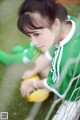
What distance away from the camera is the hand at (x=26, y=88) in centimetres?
123

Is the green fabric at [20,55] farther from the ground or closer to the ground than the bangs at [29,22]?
closer to the ground

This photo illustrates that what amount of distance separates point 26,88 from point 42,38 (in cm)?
16

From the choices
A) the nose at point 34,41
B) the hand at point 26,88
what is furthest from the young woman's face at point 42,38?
the hand at point 26,88

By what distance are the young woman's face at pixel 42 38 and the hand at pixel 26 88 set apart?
0.11 m

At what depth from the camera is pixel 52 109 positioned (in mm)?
1241

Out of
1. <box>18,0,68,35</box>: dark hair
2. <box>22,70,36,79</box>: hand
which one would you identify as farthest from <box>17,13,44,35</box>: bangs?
<box>22,70,36,79</box>: hand

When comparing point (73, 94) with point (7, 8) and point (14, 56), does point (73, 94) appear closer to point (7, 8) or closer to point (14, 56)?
point (14, 56)

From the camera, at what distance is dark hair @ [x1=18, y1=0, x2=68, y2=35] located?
1.12 m

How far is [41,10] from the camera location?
3.69 ft

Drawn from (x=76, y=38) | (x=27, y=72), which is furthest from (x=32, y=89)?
(x=76, y=38)

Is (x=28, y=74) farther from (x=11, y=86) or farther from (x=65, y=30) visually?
(x=65, y=30)

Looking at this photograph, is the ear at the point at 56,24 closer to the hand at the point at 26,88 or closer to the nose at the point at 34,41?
the nose at the point at 34,41

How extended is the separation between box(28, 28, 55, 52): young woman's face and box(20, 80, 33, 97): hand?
0.11m

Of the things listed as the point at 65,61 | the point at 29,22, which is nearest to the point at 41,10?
the point at 29,22
